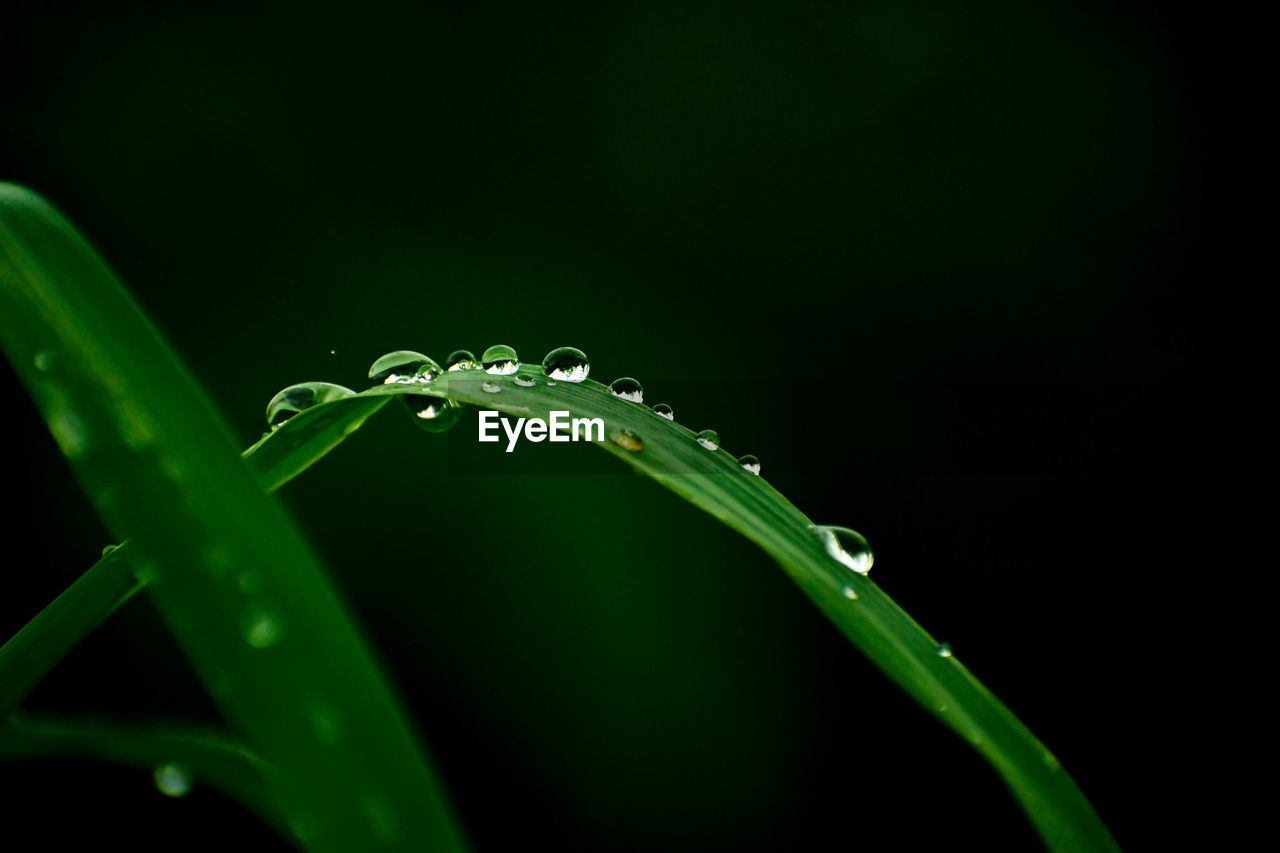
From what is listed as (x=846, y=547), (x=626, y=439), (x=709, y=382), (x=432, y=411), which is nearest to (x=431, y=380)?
(x=432, y=411)

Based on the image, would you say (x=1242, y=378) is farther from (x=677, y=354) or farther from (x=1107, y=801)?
(x=677, y=354)

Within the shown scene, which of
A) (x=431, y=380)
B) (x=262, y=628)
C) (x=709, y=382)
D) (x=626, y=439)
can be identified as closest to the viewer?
(x=262, y=628)

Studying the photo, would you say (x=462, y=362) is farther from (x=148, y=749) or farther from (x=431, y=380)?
(x=148, y=749)

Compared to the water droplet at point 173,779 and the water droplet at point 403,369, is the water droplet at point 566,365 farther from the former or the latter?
the water droplet at point 173,779

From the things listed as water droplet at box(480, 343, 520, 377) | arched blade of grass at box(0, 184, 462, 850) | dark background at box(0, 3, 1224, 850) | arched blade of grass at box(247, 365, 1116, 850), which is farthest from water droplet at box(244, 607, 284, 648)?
dark background at box(0, 3, 1224, 850)

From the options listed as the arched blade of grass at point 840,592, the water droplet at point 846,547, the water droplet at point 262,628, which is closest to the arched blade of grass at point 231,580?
the water droplet at point 262,628

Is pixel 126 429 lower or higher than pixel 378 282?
lower

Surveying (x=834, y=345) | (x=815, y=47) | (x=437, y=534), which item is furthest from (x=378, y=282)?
(x=815, y=47)
